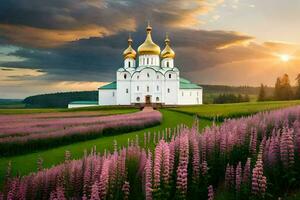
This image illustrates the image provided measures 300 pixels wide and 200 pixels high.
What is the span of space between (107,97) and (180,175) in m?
98.9

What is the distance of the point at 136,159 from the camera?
10.9 m

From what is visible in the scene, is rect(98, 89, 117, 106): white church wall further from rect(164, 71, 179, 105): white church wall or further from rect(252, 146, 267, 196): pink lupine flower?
rect(252, 146, 267, 196): pink lupine flower

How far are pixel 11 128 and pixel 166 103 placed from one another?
7465cm

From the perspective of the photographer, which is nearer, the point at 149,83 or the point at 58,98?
the point at 149,83

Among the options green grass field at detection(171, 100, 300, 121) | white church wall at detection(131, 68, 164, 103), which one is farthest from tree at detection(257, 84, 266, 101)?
green grass field at detection(171, 100, 300, 121)

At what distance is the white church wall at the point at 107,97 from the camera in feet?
348

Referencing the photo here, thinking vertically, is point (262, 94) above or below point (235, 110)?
above

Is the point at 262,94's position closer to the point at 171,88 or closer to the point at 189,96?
the point at 189,96

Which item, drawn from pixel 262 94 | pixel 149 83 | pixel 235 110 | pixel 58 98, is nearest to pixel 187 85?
pixel 149 83

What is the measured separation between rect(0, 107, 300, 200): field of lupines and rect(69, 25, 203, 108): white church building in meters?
88.8

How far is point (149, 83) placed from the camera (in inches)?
3974

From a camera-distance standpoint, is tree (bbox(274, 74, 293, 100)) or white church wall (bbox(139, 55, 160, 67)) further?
white church wall (bbox(139, 55, 160, 67))

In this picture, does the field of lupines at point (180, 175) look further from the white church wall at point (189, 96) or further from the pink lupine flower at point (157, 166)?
the white church wall at point (189, 96)

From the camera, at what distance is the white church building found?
10094 cm
